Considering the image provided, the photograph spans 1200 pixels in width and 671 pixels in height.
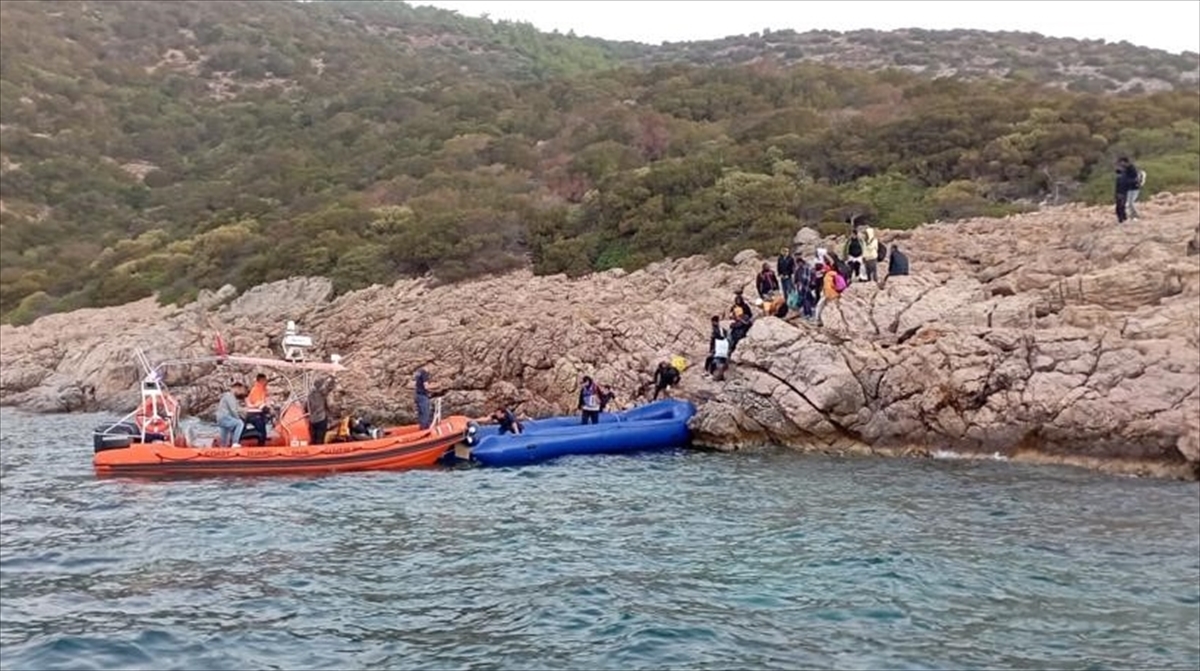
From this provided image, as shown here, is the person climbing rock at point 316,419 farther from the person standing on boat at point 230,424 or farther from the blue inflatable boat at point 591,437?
the blue inflatable boat at point 591,437

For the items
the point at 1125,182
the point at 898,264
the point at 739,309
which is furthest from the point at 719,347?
the point at 1125,182

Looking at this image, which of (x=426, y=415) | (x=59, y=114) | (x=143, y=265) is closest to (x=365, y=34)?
(x=59, y=114)

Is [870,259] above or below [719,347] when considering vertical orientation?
above

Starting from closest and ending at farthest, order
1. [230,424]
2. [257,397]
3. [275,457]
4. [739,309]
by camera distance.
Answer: [275,457], [230,424], [257,397], [739,309]

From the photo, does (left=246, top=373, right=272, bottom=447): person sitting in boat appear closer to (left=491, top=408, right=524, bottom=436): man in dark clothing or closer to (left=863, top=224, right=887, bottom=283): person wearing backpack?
(left=491, top=408, right=524, bottom=436): man in dark clothing

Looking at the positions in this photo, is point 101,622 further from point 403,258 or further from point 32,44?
point 32,44

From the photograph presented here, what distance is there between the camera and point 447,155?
1954 inches

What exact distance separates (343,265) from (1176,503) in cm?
2639

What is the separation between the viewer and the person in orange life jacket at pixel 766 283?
25797 millimetres

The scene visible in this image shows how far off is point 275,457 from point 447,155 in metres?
30.6

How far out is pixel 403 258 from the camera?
3600cm

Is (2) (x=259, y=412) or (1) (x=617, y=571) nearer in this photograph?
(1) (x=617, y=571)

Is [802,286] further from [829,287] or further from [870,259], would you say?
[870,259]

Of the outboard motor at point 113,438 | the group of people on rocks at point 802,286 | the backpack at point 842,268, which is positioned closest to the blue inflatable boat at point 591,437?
the group of people on rocks at point 802,286
